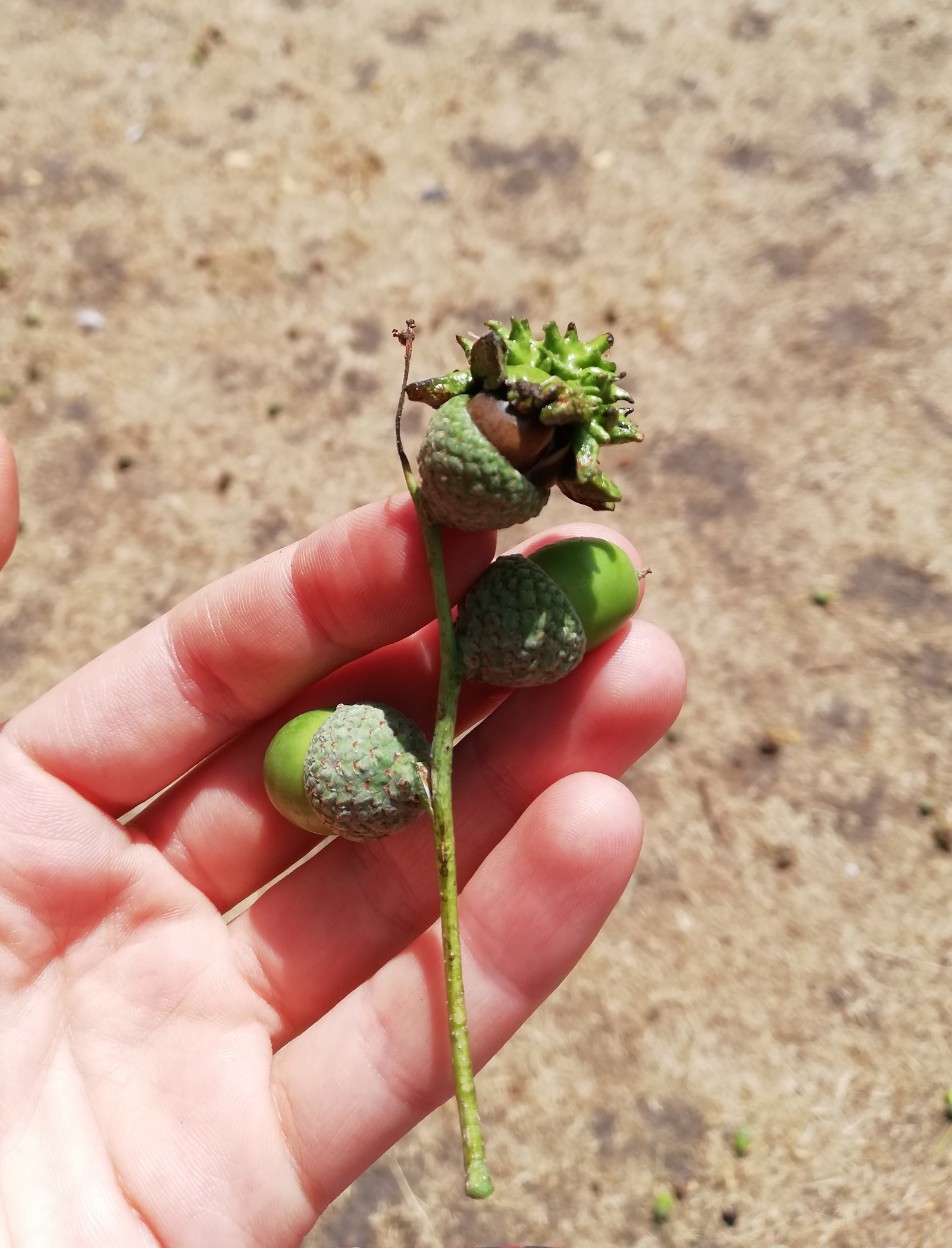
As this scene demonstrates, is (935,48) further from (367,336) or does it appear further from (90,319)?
(90,319)

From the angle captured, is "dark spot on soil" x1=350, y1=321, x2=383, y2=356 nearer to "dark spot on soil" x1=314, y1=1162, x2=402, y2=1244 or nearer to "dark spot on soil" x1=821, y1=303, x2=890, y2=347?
"dark spot on soil" x1=821, y1=303, x2=890, y2=347

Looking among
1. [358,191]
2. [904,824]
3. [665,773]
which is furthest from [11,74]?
[904,824]

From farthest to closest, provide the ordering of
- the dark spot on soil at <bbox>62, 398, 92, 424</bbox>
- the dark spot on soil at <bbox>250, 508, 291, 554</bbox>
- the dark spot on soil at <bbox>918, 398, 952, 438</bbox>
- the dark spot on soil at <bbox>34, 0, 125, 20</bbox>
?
the dark spot on soil at <bbox>34, 0, 125, 20</bbox>
the dark spot on soil at <bbox>62, 398, 92, 424</bbox>
the dark spot on soil at <bbox>918, 398, 952, 438</bbox>
the dark spot on soil at <bbox>250, 508, 291, 554</bbox>

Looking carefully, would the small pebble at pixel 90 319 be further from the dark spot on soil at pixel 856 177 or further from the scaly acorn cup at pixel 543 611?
the dark spot on soil at pixel 856 177

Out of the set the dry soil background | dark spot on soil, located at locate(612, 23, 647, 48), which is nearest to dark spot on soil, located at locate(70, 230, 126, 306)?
the dry soil background

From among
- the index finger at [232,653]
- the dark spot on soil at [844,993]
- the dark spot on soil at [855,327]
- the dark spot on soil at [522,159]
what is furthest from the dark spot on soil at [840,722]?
the dark spot on soil at [522,159]
